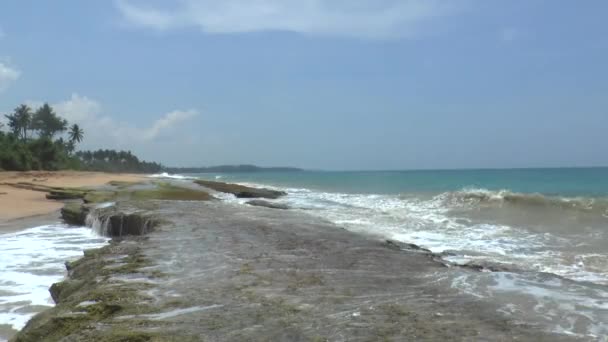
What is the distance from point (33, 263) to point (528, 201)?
75.1ft

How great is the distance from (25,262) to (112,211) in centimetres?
528

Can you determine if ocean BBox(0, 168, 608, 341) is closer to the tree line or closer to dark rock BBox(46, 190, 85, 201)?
dark rock BBox(46, 190, 85, 201)

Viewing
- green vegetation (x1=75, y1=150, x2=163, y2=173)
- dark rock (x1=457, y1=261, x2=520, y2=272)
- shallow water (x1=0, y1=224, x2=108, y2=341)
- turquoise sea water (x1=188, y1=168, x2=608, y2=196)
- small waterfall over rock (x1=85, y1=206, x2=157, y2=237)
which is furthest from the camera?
green vegetation (x1=75, y1=150, x2=163, y2=173)

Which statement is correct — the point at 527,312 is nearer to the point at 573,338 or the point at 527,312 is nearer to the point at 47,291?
the point at 573,338

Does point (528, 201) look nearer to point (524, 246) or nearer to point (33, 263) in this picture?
point (524, 246)

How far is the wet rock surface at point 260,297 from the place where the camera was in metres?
5.12

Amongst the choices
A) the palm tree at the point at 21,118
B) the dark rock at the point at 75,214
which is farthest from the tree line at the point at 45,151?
the dark rock at the point at 75,214

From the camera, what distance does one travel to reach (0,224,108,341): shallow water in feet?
24.6

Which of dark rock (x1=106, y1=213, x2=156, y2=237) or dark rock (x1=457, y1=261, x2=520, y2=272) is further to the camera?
dark rock (x1=106, y1=213, x2=156, y2=237)

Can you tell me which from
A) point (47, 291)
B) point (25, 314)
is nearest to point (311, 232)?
point (47, 291)

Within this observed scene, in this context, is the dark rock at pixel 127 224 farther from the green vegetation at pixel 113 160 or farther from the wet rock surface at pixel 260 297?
the green vegetation at pixel 113 160

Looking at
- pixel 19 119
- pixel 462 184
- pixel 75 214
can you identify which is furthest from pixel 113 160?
pixel 75 214

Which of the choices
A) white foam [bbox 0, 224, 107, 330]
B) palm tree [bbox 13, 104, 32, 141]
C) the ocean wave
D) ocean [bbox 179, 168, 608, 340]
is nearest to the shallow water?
white foam [bbox 0, 224, 107, 330]

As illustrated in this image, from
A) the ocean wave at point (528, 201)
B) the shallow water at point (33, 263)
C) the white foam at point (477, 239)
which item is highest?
the ocean wave at point (528, 201)
